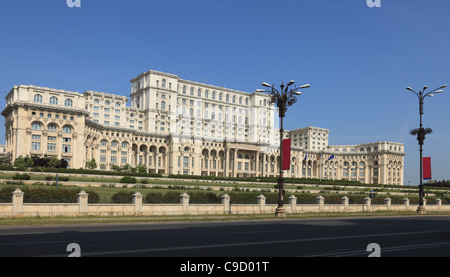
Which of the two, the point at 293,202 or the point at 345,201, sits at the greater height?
the point at 293,202

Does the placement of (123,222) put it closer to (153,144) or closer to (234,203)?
(234,203)

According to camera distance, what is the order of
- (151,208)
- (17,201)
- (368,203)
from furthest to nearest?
(368,203) < (151,208) < (17,201)

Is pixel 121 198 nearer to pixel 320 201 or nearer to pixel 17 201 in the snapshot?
pixel 17 201

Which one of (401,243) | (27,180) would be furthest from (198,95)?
(401,243)

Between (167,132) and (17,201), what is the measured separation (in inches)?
4401

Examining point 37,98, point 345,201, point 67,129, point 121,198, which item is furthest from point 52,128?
point 345,201

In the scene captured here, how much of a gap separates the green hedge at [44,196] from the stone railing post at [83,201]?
1.82 feet

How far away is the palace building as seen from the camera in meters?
98.6

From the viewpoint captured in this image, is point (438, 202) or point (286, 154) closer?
point (286, 154)

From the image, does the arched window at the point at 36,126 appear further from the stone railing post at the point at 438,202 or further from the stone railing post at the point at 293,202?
the stone railing post at the point at 438,202

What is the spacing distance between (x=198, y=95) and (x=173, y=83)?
13910mm

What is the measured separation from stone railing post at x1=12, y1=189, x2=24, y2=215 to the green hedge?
0.44 m

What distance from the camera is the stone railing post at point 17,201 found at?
28.5m

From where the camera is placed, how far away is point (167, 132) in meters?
140
